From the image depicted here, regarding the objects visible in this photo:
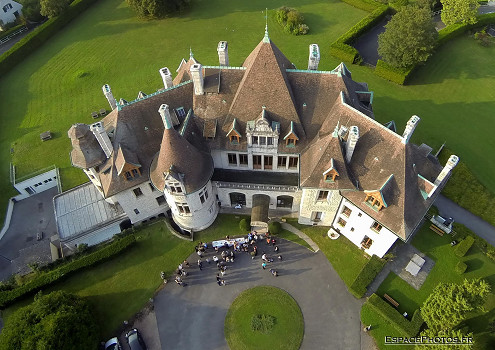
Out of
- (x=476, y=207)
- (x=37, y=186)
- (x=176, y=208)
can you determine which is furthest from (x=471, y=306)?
(x=37, y=186)

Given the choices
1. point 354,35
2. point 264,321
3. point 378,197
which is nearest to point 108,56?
point 354,35

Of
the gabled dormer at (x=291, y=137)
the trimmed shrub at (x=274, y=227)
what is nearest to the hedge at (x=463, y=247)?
the trimmed shrub at (x=274, y=227)

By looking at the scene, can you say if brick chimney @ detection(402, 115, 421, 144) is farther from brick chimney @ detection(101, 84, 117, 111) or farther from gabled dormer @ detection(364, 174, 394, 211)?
brick chimney @ detection(101, 84, 117, 111)

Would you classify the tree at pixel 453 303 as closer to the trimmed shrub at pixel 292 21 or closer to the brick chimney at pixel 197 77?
the brick chimney at pixel 197 77

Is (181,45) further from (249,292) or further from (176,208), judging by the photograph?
(249,292)

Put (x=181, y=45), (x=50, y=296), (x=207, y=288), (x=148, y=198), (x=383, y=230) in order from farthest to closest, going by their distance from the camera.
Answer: (x=181, y=45) < (x=148, y=198) < (x=207, y=288) < (x=383, y=230) < (x=50, y=296)

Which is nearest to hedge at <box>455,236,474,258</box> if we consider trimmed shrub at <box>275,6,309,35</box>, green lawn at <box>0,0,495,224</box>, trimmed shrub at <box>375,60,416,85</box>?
green lawn at <box>0,0,495,224</box>
